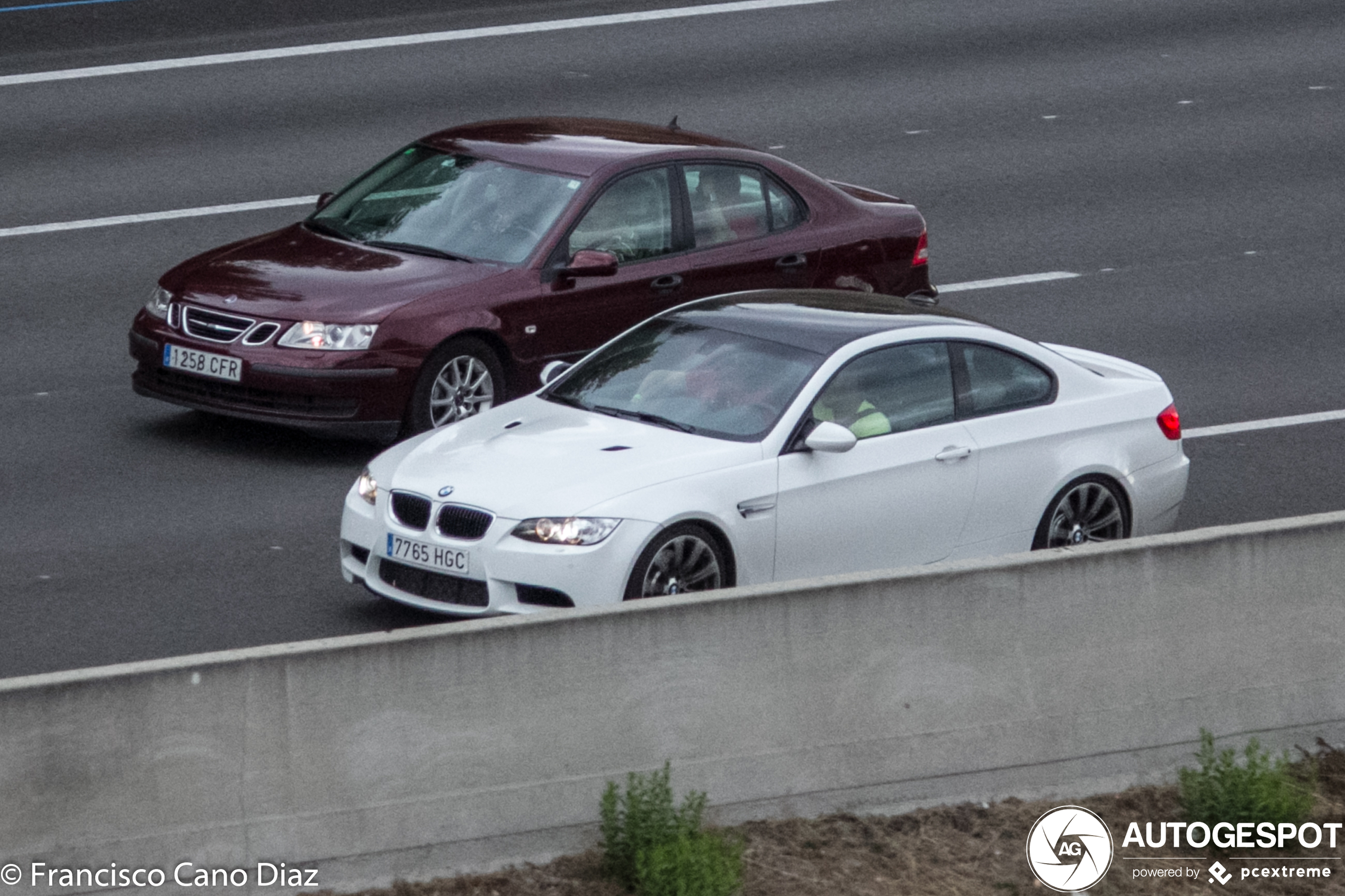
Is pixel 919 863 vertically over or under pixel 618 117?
under

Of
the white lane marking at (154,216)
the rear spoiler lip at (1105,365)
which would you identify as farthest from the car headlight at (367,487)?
the white lane marking at (154,216)

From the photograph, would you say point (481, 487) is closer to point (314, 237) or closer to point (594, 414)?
point (594, 414)

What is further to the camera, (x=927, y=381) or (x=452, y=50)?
(x=452, y=50)

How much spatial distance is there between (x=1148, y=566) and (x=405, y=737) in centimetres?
294

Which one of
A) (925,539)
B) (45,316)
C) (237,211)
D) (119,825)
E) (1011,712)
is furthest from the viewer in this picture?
(237,211)

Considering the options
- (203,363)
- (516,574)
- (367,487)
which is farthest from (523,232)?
(516,574)

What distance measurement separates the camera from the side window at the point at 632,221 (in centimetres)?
1223

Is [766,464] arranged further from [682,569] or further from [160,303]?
[160,303]

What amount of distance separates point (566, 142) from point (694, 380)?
352 cm

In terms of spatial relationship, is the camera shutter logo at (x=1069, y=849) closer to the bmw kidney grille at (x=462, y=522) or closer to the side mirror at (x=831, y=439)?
the side mirror at (x=831, y=439)

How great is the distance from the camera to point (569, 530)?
339 inches

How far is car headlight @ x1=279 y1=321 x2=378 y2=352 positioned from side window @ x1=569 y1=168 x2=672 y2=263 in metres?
1.40

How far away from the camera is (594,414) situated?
9.60m

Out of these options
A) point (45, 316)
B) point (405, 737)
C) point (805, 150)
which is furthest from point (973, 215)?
point (405, 737)
